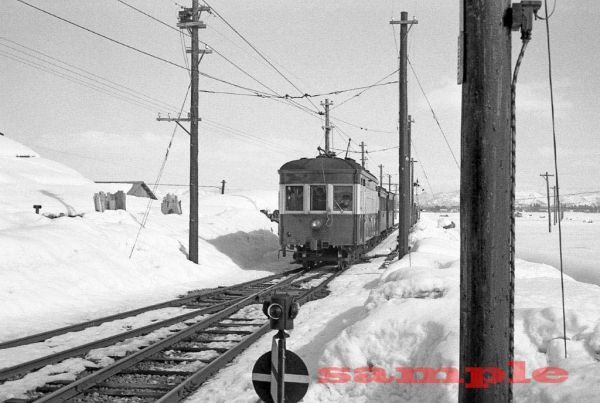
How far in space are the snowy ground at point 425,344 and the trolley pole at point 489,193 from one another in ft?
3.81

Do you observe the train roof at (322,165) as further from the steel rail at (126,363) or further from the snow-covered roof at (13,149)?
the snow-covered roof at (13,149)

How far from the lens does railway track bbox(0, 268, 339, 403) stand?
6074mm

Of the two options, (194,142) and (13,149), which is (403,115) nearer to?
(194,142)

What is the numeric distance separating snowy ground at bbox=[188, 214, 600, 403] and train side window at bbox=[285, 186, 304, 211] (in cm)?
1004

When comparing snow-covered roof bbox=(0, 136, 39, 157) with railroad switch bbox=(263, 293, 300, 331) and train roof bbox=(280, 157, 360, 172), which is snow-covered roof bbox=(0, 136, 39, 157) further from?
railroad switch bbox=(263, 293, 300, 331)

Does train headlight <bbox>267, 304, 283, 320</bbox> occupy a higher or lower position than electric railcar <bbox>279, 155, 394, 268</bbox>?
lower

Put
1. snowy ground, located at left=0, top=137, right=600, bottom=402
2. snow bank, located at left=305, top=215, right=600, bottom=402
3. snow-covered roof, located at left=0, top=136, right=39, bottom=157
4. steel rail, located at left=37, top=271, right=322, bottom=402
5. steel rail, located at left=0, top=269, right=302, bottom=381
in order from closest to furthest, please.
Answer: snow bank, located at left=305, top=215, right=600, bottom=402 < snowy ground, located at left=0, top=137, right=600, bottom=402 < steel rail, located at left=37, top=271, right=322, bottom=402 < steel rail, located at left=0, top=269, right=302, bottom=381 < snow-covered roof, located at left=0, top=136, right=39, bottom=157

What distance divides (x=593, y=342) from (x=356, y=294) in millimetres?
7972

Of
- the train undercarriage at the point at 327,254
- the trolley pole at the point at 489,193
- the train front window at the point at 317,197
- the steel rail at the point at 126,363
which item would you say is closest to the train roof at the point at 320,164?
the train front window at the point at 317,197

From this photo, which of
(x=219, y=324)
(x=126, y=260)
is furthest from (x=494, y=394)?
(x=126, y=260)

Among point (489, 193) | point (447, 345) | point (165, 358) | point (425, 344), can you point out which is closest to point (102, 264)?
Answer: point (165, 358)

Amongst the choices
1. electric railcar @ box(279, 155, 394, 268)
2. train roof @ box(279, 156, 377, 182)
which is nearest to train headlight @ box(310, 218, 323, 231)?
electric railcar @ box(279, 155, 394, 268)

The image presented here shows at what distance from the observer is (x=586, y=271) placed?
20547 millimetres

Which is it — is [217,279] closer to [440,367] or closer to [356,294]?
[356,294]
